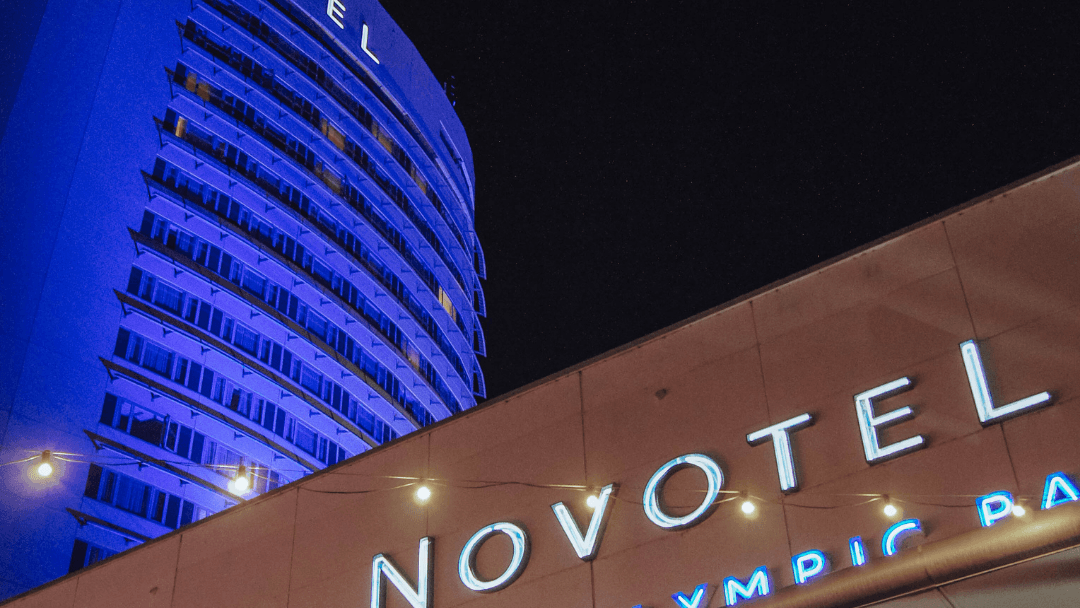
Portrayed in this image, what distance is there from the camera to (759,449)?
13273 millimetres

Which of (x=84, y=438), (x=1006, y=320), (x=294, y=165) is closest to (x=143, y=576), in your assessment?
(x=1006, y=320)

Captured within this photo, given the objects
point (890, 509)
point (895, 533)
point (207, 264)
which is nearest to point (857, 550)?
point (895, 533)

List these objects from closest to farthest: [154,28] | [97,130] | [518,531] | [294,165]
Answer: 1. [518,531]
2. [97,130]
3. [154,28]
4. [294,165]

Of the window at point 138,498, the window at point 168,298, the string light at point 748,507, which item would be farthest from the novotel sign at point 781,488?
the window at point 168,298

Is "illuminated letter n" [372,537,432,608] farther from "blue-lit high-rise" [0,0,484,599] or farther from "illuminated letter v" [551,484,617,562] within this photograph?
"blue-lit high-rise" [0,0,484,599]

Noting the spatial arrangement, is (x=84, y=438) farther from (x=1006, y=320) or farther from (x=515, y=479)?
(x=1006, y=320)

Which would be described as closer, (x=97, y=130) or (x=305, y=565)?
(x=305, y=565)

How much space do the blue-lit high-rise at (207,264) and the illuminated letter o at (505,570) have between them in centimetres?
2205

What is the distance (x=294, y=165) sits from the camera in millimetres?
53438

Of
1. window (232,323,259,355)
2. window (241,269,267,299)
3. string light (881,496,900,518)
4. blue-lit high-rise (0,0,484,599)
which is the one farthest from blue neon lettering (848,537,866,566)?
window (241,269,267,299)

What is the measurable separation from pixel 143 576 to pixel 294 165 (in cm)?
3768

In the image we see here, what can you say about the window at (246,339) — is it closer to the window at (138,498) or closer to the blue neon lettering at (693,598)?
the window at (138,498)

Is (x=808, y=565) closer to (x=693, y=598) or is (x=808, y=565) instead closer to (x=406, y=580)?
(x=693, y=598)

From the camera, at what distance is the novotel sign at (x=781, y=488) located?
1148 centimetres
